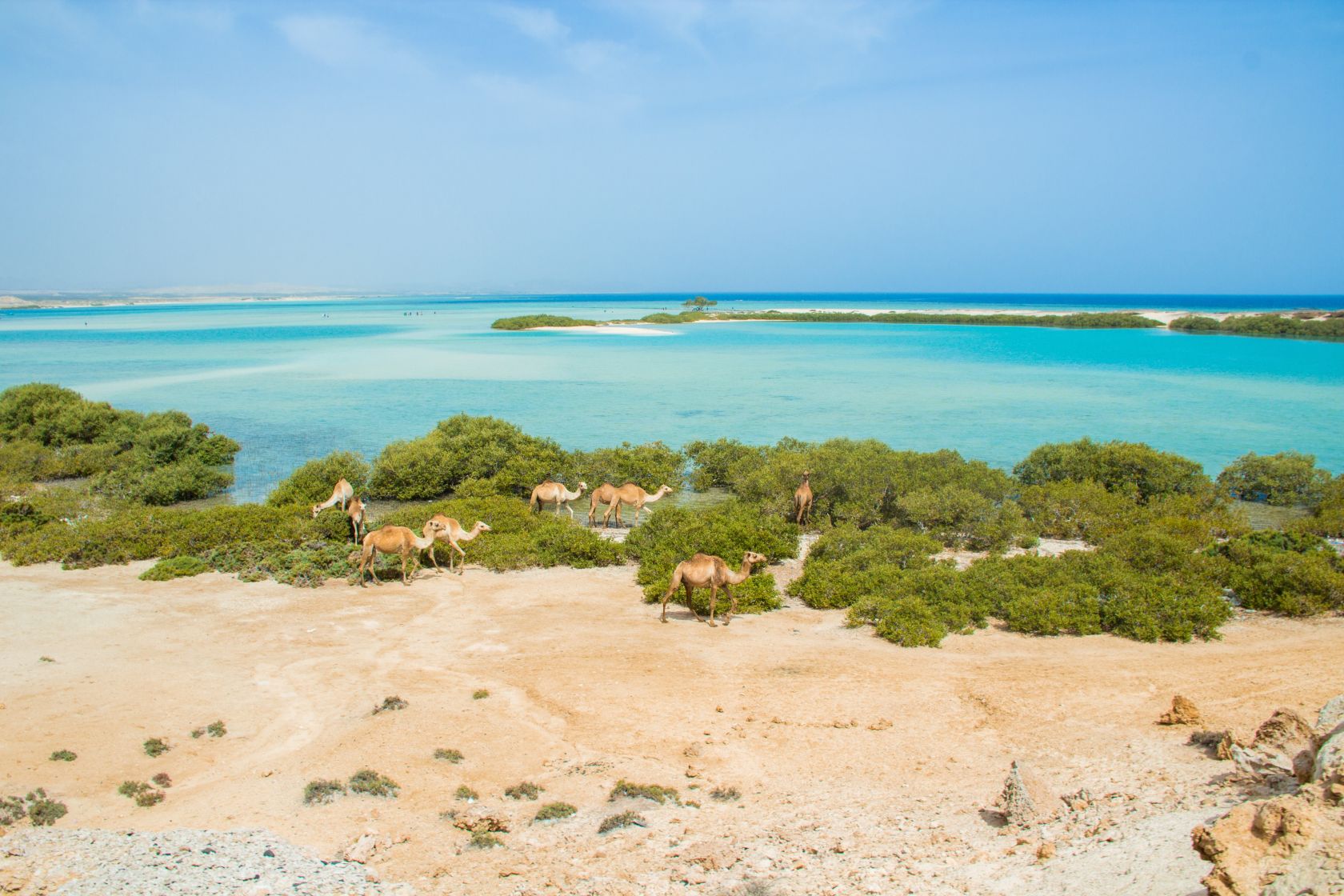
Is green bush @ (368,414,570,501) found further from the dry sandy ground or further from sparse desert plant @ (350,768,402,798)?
sparse desert plant @ (350,768,402,798)

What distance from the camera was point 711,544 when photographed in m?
13.3

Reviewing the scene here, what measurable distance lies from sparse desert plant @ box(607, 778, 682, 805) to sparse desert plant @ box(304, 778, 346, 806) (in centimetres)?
219

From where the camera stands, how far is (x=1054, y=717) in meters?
7.77

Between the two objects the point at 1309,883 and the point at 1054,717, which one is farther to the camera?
the point at 1054,717

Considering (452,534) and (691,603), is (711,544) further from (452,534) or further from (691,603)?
(452,534)

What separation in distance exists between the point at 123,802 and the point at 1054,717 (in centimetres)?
810

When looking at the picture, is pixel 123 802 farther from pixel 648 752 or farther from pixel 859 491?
pixel 859 491

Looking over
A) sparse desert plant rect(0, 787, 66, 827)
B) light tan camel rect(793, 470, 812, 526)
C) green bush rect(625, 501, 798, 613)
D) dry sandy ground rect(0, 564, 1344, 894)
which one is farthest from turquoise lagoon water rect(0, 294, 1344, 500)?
sparse desert plant rect(0, 787, 66, 827)

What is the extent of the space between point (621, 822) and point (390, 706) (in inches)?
127

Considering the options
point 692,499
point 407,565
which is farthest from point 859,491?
point 407,565

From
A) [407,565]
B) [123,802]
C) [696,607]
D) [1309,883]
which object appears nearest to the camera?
[1309,883]

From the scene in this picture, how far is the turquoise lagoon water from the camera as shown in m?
28.2

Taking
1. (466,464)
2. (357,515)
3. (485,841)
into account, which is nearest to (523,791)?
(485,841)

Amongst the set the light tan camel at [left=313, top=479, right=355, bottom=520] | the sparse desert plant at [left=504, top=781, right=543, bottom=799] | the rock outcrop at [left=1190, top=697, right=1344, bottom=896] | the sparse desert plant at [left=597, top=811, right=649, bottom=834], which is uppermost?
the rock outcrop at [left=1190, top=697, right=1344, bottom=896]
